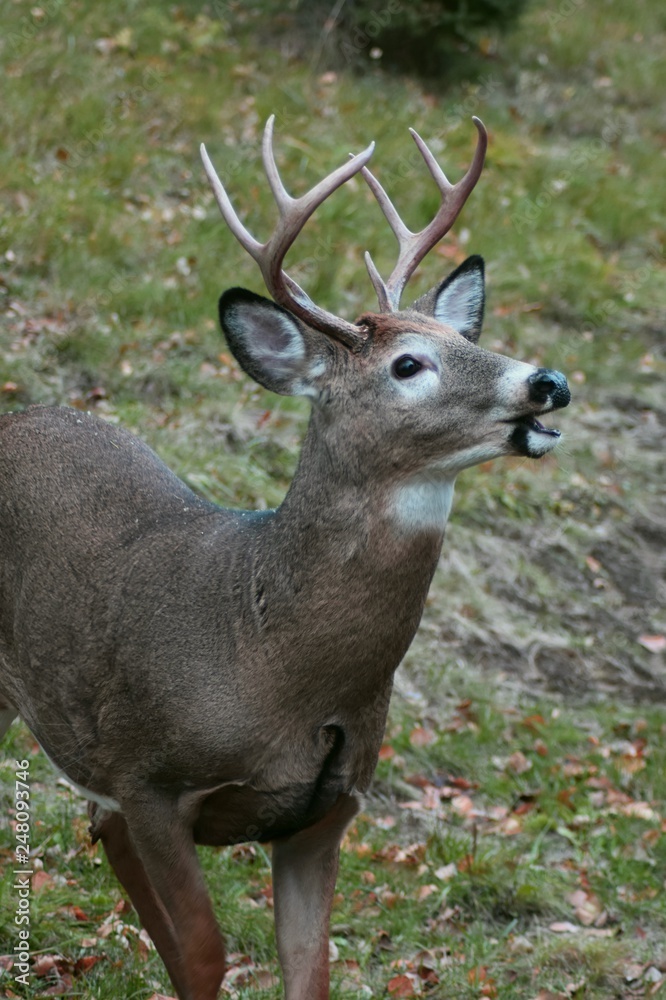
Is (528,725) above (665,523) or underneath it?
underneath

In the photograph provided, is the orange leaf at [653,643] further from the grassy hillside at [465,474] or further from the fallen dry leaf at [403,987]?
the fallen dry leaf at [403,987]

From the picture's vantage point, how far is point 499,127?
1310 centimetres

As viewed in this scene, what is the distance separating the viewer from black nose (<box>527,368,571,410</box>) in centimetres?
369

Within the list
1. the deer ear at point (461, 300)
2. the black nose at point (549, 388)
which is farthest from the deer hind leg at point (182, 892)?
the deer ear at point (461, 300)

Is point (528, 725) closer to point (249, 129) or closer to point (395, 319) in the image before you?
point (395, 319)

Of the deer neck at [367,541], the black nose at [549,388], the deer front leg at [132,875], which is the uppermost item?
the black nose at [549,388]

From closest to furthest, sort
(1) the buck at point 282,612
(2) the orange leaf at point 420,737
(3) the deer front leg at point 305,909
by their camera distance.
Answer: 1. (1) the buck at point 282,612
2. (3) the deer front leg at point 305,909
3. (2) the orange leaf at point 420,737

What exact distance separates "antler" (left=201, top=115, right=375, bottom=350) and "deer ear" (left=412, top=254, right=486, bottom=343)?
0.63m

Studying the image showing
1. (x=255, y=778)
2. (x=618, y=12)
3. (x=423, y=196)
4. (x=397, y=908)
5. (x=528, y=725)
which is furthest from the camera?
(x=618, y=12)

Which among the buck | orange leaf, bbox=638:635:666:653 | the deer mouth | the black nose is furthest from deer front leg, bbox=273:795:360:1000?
orange leaf, bbox=638:635:666:653

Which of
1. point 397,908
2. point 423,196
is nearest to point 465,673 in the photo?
point 397,908

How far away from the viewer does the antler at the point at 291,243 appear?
3.89 metres

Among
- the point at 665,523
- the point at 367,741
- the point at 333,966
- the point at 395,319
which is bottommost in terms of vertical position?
the point at 333,966

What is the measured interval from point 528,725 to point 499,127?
24.7ft
